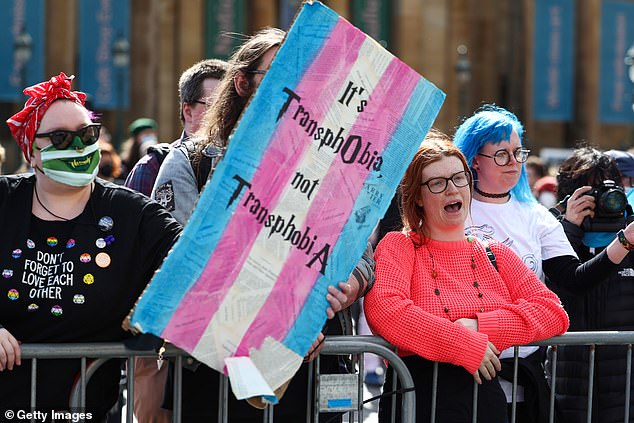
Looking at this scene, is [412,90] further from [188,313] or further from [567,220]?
[567,220]

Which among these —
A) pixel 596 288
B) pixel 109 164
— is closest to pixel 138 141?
pixel 109 164

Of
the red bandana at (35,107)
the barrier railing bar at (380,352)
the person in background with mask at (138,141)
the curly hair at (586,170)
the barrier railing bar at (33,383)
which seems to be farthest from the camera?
the person in background with mask at (138,141)

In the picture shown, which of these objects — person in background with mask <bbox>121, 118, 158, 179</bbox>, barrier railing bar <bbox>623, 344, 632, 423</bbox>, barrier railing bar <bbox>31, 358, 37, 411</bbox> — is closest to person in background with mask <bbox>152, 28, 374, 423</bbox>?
barrier railing bar <bbox>31, 358, 37, 411</bbox>

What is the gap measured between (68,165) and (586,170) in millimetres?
2899

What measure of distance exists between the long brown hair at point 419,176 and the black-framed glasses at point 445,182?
47mm

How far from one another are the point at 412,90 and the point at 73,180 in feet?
4.03

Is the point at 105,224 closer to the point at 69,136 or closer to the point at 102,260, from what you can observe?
the point at 102,260

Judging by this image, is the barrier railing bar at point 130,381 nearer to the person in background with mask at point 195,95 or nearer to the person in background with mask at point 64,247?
the person in background with mask at point 64,247

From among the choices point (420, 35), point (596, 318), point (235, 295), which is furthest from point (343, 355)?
point (420, 35)

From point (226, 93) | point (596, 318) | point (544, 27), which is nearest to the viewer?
point (226, 93)

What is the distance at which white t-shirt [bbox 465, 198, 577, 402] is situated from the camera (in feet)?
15.2

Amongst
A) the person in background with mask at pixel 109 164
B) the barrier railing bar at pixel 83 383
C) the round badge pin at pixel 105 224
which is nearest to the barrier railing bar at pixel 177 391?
the barrier railing bar at pixel 83 383

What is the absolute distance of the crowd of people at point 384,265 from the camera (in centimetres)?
360

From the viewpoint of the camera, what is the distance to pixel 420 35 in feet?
107
